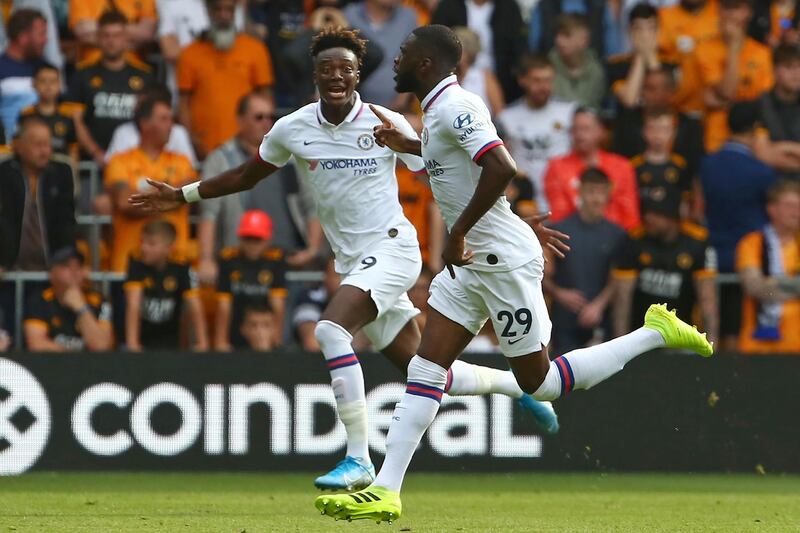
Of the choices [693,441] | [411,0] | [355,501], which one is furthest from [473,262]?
[411,0]

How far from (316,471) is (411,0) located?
18.4 ft

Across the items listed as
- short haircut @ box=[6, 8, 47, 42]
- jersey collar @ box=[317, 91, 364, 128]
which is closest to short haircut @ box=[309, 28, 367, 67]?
jersey collar @ box=[317, 91, 364, 128]

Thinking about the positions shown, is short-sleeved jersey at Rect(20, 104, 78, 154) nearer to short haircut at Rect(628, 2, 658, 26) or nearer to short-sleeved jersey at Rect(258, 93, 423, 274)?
short-sleeved jersey at Rect(258, 93, 423, 274)

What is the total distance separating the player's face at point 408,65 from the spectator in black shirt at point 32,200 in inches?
235

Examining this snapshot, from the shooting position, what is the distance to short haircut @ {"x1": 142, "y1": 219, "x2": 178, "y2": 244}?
12.4 metres

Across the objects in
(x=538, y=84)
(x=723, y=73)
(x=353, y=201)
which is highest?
(x=723, y=73)

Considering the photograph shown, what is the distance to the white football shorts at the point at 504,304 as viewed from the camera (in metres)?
7.53

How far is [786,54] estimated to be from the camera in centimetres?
1377

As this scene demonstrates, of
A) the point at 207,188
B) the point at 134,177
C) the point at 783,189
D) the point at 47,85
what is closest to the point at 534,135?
the point at 783,189

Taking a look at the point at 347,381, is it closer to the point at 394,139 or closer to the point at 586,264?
the point at 394,139

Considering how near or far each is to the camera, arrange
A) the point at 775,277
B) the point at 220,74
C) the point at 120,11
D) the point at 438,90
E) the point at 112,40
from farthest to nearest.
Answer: the point at 120,11, the point at 220,74, the point at 112,40, the point at 775,277, the point at 438,90

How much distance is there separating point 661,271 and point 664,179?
42.5 inches

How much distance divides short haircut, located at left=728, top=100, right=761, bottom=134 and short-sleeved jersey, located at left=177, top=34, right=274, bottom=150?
4.38 meters

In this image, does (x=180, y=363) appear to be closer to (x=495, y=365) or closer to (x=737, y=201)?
(x=495, y=365)
